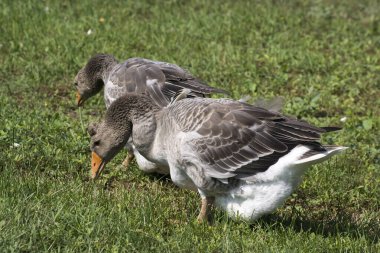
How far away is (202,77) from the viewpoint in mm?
10227

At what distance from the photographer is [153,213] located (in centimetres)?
643

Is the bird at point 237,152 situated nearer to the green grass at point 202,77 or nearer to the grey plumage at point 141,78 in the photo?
the green grass at point 202,77

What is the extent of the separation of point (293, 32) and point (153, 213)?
20.4ft

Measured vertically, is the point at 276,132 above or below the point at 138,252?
above

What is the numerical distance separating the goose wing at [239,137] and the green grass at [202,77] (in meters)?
0.50

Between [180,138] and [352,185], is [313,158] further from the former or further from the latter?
[352,185]

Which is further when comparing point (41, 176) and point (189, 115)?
point (41, 176)

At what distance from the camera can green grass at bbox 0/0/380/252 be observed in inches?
234

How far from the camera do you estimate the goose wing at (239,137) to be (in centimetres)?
625

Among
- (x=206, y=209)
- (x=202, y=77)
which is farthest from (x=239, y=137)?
(x=202, y=77)

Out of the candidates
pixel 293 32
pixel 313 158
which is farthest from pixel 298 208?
pixel 293 32

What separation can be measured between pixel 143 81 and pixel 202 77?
2465mm

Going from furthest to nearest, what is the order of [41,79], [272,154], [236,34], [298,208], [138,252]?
[236,34] → [41,79] → [298,208] → [272,154] → [138,252]

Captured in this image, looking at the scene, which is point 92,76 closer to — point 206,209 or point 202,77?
point 202,77
